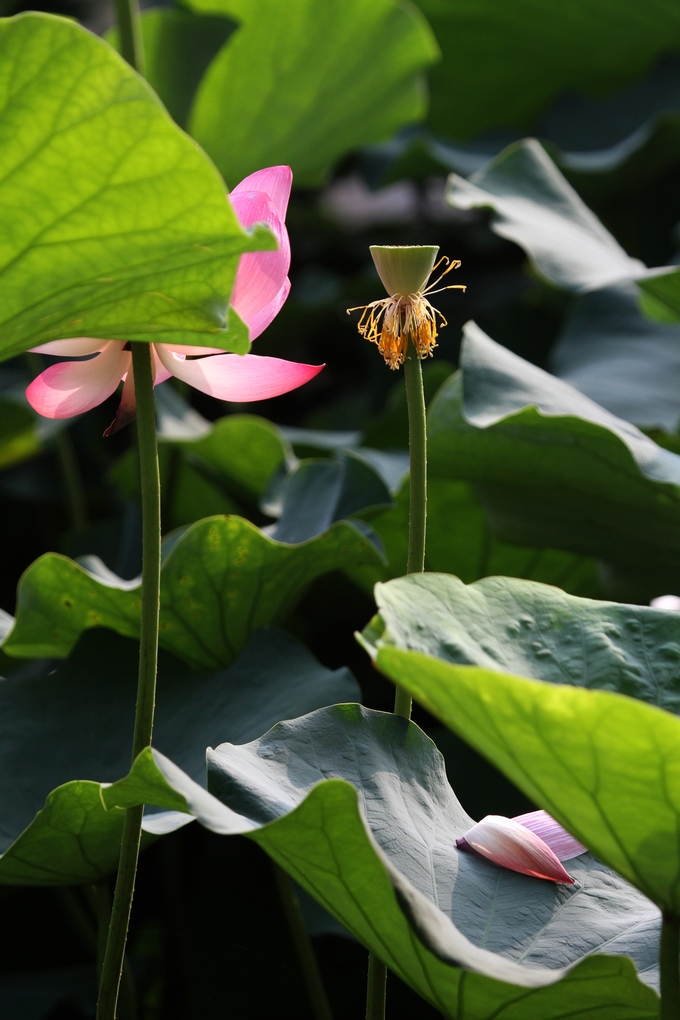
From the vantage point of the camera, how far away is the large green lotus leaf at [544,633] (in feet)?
1.54

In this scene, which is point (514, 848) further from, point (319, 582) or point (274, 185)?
point (319, 582)

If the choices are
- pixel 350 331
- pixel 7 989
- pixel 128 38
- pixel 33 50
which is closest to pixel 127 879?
pixel 33 50

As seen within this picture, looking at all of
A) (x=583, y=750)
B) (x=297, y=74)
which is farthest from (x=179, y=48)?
(x=583, y=750)

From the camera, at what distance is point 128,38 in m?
1.06

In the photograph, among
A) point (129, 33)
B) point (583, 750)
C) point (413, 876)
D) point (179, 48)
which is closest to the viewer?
point (583, 750)

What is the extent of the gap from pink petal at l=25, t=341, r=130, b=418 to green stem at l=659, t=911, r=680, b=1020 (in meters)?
0.38

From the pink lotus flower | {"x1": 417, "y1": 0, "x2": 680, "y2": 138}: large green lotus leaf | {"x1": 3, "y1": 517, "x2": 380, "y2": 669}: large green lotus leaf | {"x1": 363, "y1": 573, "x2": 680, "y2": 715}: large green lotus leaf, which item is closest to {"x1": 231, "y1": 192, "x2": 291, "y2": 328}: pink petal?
the pink lotus flower

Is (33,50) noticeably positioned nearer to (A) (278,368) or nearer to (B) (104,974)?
(A) (278,368)

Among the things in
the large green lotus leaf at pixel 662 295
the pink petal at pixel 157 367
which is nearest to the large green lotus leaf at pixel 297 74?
the large green lotus leaf at pixel 662 295

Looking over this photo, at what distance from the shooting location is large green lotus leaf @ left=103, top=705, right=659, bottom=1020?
43 centimetres

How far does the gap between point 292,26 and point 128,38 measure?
0.43 m

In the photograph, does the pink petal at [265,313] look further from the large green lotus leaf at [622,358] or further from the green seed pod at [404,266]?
the large green lotus leaf at [622,358]

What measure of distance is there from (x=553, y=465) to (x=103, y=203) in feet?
1.54

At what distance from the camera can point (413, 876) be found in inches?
19.8
